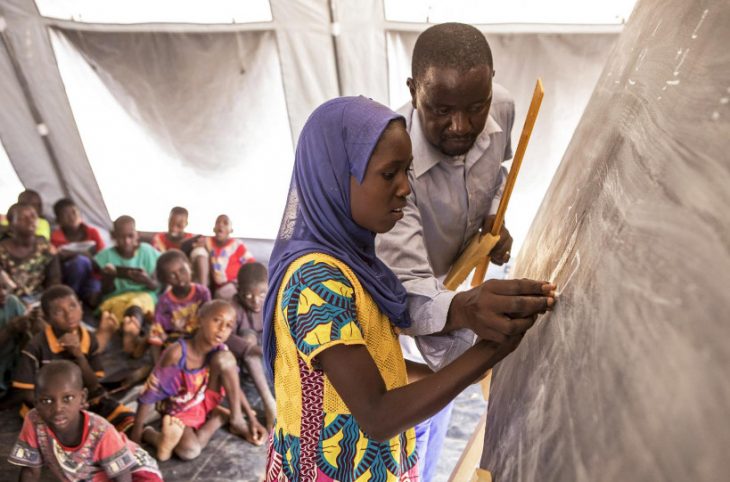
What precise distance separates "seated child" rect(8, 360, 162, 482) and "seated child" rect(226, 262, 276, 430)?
3.17 ft

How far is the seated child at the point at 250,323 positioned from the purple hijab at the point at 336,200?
2273mm

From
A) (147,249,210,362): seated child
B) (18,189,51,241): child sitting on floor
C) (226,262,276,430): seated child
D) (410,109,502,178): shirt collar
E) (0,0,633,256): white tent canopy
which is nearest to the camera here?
(410,109,502,178): shirt collar

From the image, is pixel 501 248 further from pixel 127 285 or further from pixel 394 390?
pixel 127 285

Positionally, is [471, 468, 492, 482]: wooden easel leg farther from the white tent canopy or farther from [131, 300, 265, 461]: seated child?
the white tent canopy

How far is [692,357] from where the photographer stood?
0.48 m

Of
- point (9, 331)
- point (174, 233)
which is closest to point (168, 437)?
point (9, 331)

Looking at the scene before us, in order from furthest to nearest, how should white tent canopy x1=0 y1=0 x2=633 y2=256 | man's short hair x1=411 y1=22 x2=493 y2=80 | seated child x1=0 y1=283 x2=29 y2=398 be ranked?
white tent canopy x1=0 y1=0 x2=633 y2=256 → seated child x1=0 y1=283 x2=29 y2=398 → man's short hair x1=411 y1=22 x2=493 y2=80

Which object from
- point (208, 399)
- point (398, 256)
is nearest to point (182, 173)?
point (208, 399)

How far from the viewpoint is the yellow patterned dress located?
1.10 meters

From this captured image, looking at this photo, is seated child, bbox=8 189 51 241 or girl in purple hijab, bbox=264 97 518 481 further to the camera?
seated child, bbox=8 189 51 241

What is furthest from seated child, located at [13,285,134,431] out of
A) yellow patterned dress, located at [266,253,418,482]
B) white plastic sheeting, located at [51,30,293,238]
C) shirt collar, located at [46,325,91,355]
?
yellow patterned dress, located at [266,253,418,482]

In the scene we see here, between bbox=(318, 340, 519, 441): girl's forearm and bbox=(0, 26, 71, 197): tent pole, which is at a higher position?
bbox=(318, 340, 519, 441): girl's forearm

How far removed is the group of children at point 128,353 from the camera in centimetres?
251

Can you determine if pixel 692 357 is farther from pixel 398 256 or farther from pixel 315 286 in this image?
pixel 398 256
